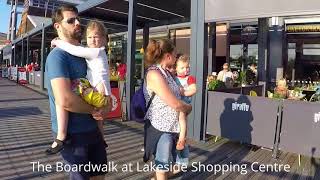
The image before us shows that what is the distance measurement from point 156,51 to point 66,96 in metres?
1.34

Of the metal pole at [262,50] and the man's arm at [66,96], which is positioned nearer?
the man's arm at [66,96]

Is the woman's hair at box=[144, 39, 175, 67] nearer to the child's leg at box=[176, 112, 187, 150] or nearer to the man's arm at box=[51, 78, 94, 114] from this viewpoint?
the child's leg at box=[176, 112, 187, 150]

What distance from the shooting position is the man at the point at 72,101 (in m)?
2.76

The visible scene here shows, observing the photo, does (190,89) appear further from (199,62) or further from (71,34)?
(199,62)

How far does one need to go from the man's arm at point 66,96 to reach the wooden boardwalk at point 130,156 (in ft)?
8.34

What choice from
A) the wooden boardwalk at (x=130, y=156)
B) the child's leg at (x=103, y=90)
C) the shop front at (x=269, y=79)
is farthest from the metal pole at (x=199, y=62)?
the child's leg at (x=103, y=90)

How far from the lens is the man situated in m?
2.76

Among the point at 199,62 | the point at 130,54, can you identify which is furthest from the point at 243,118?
the point at 130,54

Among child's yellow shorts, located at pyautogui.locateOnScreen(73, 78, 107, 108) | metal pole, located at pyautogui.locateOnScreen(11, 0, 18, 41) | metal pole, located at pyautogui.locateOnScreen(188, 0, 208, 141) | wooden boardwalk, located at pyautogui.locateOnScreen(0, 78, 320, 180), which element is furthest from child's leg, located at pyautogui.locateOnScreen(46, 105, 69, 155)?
metal pole, located at pyautogui.locateOnScreen(11, 0, 18, 41)

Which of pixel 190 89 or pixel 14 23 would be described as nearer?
pixel 190 89

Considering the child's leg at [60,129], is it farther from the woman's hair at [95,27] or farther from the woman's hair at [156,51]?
the woman's hair at [156,51]

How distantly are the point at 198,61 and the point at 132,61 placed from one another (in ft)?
8.41

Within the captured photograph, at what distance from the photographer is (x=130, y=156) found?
6.26 meters

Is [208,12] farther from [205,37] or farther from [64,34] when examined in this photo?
[64,34]
